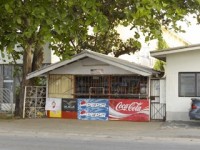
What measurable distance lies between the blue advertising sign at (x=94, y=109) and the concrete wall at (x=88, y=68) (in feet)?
4.87

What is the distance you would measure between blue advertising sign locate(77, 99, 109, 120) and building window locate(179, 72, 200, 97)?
148 inches

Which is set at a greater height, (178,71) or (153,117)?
(178,71)

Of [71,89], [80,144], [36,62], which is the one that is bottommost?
[80,144]

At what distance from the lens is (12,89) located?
93.8ft

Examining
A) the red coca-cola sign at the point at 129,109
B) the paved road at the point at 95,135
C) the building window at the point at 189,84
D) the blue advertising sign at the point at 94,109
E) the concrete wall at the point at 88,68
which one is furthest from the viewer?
the concrete wall at the point at 88,68

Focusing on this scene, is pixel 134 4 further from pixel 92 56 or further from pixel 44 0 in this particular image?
pixel 92 56

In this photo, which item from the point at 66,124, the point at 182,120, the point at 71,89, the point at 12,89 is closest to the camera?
the point at 66,124

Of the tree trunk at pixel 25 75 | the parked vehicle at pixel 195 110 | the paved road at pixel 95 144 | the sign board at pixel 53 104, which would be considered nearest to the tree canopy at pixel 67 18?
the paved road at pixel 95 144

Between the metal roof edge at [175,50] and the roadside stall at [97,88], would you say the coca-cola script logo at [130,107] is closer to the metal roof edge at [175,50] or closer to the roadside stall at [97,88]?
the roadside stall at [97,88]

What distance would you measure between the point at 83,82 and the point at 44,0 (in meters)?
9.69

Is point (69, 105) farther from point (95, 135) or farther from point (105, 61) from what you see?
point (95, 135)

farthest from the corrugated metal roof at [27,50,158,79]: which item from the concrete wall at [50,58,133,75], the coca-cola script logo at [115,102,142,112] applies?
the coca-cola script logo at [115,102,142,112]

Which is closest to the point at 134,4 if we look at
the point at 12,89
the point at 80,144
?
the point at 80,144

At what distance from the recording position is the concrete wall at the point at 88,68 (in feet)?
73.9
